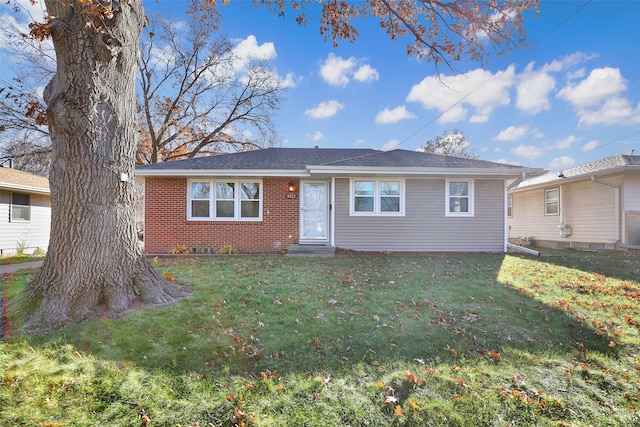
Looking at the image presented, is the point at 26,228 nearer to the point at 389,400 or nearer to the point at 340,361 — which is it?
the point at 340,361

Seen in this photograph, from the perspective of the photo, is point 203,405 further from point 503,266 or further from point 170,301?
point 503,266

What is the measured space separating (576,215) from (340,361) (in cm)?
1409

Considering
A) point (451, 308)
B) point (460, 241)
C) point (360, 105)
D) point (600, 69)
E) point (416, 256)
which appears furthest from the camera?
point (360, 105)

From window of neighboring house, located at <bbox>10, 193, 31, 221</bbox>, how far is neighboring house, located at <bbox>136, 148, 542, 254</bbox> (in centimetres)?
729

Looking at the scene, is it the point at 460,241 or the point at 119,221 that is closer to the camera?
the point at 119,221

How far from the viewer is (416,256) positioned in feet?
31.6

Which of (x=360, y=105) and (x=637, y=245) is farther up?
(x=360, y=105)

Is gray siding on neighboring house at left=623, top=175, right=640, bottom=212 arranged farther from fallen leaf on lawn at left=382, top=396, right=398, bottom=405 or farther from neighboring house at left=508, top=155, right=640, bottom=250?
fallen leaf on lawn at left=382, top=396, right=398, bottom=405

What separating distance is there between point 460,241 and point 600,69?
10516mm

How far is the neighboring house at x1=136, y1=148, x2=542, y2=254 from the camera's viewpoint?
10.4 m

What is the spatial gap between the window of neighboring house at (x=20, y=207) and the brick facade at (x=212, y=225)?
7342 mm

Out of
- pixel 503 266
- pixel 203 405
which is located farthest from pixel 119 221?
pixel 503 266

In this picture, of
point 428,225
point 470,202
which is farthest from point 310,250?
point 470,202

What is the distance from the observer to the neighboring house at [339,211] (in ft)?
34.0
